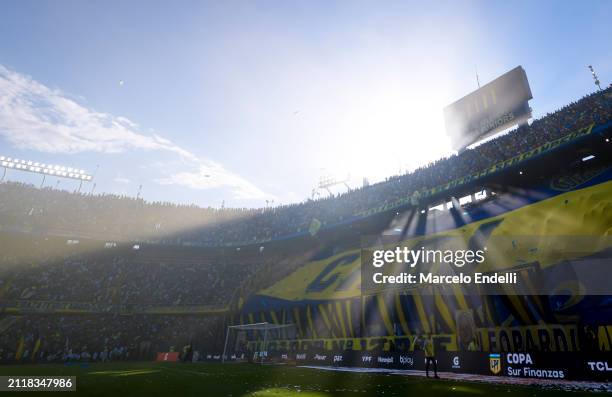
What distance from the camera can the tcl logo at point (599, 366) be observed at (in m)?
11.4

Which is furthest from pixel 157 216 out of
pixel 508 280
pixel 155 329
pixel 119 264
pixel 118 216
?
pixel 508 280

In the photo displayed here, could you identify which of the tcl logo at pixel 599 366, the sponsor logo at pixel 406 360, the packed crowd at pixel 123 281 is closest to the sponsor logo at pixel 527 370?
the tcl logo at pixel 599 366

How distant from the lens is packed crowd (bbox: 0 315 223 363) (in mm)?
30344

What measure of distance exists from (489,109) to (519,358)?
22.7 meters

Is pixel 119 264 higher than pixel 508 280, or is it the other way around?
pixel 119 264

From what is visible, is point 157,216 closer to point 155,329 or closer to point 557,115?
point 155,329

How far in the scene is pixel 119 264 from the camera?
4169 cm

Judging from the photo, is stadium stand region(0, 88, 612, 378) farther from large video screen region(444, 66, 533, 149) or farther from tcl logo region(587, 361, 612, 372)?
tcl logo region(587, 361, 612, 372)

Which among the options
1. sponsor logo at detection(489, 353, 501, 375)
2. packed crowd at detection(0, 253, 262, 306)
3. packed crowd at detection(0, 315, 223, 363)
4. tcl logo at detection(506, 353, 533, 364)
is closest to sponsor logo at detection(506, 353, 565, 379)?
tcl logo at detection(506, 353, 533, 364)

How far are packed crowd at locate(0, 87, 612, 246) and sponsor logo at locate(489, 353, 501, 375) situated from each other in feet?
51.9

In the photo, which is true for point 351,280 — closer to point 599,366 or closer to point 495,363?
point 495,363

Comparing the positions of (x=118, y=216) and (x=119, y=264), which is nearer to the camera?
(x=119, y=264)

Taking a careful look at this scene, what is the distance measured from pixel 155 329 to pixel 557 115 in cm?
4117

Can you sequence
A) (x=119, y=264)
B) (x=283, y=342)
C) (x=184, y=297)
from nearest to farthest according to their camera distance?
(x=283, y=342) → (x=184, y=297) → (x=119, y=264)
